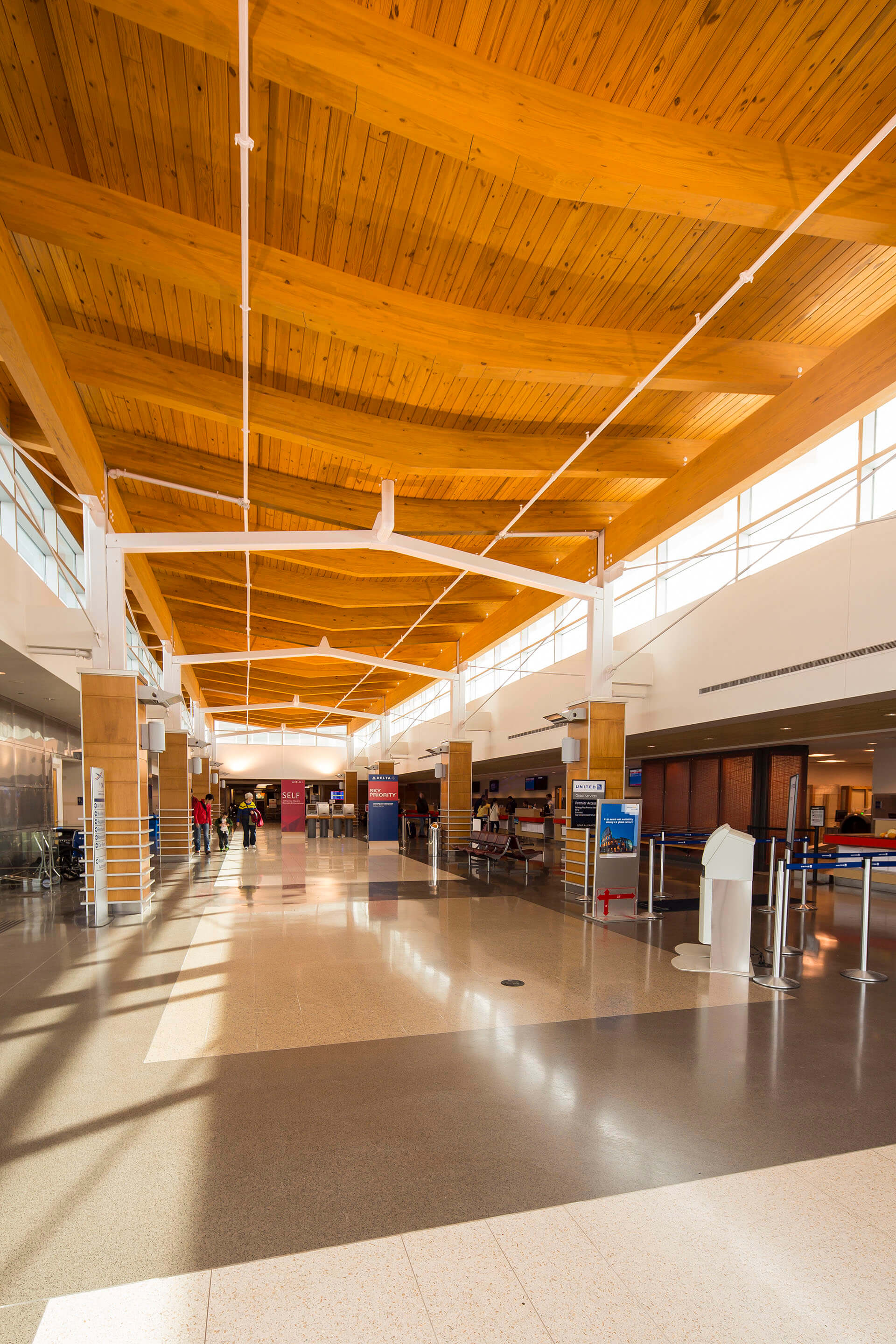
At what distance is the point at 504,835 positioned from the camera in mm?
14539

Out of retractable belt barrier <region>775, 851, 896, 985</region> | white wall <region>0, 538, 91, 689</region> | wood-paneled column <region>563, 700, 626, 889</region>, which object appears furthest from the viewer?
wood-paneled column <region>563, 700, 626, 889</region>

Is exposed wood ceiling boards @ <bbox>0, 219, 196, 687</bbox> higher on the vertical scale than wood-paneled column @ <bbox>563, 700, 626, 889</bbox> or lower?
higher

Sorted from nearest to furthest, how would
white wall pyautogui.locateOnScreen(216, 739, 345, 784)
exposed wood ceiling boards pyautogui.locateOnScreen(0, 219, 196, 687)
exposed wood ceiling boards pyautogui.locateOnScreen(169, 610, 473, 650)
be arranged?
1. exposed wood ceiling boards pyautogui.locateOnScreen(0, 219, 196, 687)
2. exposed wood ceiling boards pyautogui.locateOnScreen(169, 610, 473, 650)
3. white wall pyautogui.locateOnScreen(216, 739, 345, 784)

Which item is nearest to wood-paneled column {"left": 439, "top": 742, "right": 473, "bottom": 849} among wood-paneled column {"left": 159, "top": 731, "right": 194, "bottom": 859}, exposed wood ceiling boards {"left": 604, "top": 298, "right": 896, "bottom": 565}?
wood-paneled column {"left": 159, "top": 731, "right": 194, "bottom": 859}

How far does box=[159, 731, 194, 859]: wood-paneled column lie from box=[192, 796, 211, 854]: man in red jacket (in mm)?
1542

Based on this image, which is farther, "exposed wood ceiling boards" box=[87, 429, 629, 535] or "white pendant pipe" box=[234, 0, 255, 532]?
"exposed wood ceiling boards" box=[87, 429, 629, 535]

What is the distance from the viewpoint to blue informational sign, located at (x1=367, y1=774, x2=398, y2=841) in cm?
2266

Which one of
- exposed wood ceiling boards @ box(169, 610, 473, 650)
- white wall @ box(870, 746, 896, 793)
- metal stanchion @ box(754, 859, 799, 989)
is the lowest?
metal stanchion @ box(754, 859, 799, 989)

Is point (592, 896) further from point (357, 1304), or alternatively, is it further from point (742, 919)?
point (357, 1304)

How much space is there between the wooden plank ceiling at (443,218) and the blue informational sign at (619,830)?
11.9 ft

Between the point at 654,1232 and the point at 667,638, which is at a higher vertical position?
the point at 667,638

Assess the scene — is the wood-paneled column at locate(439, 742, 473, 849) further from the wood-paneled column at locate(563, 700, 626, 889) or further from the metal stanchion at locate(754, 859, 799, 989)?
the metal stanchion at locate(754, 859, 799, 989)

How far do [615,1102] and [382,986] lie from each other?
8.57 feet

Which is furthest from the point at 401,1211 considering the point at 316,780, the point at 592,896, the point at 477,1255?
the point at 316,780
